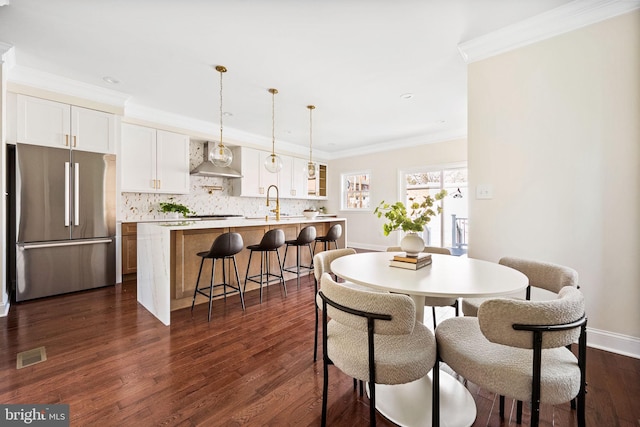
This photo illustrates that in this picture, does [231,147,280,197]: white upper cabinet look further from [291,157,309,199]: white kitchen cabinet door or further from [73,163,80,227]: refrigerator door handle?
[73,163,80,227]: refrigerator door handle

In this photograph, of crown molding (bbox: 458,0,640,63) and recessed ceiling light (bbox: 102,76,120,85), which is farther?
recessed ceiling light (bbox: 102,76,120,85)

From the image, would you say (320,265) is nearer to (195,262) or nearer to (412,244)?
(412,244)

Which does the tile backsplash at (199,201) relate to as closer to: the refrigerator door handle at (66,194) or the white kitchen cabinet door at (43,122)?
the refrigerator door handle at (66,194)

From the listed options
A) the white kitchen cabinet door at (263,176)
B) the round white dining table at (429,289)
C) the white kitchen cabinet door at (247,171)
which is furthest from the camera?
the white kitchen cabinet door at (263,176)

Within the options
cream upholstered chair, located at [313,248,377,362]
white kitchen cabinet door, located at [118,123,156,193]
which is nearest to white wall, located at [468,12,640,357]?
cream upholstered chair, located at [313,248,377,362]

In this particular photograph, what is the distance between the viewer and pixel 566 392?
992mm

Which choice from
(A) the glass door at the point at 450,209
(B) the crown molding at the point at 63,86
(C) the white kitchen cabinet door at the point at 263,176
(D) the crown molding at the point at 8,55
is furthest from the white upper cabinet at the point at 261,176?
(D) the crown molding at the point at 8,55

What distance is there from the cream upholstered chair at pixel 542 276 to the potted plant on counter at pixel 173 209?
457cm

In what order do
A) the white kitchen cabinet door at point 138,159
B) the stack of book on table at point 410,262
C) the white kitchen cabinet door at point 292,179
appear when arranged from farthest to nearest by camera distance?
the white kitchen cabinet door at point 292,179 < the white kitchen cabinet door at point 138,159 < the stack of book on table at point 410,262

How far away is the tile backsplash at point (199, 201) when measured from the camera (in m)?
4.51

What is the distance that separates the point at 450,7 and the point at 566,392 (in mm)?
2527

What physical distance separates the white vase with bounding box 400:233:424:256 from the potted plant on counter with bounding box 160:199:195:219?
13.9 ft

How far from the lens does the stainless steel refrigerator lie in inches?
121

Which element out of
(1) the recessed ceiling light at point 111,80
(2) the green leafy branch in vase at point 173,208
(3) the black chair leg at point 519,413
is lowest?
(3) the black chair leg at point 519,413
